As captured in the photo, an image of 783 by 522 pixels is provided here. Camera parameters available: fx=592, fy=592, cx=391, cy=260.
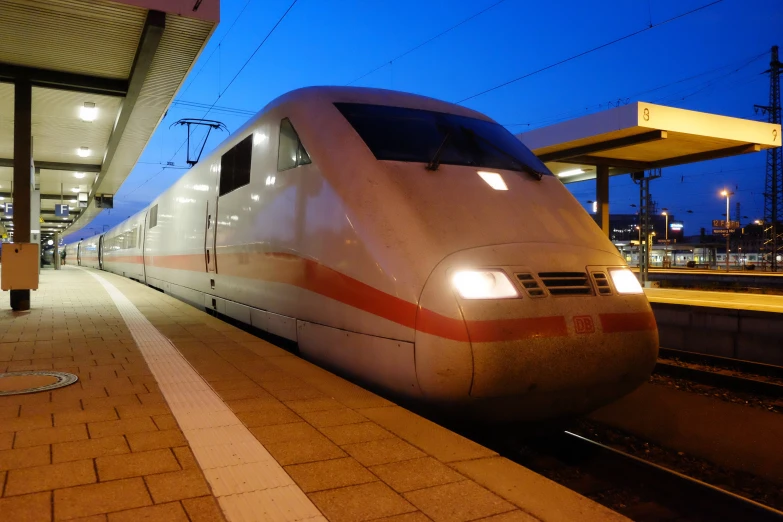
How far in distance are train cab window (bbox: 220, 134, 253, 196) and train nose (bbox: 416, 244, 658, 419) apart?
160 inches

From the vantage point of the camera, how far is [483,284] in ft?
12.7

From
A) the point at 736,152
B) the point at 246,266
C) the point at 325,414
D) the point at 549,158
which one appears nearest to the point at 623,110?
the point at 549,158

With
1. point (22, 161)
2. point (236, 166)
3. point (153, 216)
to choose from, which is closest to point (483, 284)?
point (236, 166)

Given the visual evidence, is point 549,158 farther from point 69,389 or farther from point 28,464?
point 28,464

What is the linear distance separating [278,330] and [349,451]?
3.08 m

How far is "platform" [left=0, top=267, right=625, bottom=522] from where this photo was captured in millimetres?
2557

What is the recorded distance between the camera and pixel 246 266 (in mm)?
7004

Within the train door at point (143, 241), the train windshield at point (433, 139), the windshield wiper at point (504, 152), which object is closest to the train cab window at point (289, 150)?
the train windshield at point (433, 139)

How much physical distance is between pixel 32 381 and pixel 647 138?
12535 mm

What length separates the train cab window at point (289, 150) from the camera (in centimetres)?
560

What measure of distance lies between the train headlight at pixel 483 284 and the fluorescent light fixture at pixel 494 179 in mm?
1186

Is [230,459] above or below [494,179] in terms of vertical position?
below

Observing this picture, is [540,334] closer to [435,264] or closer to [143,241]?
[435,264]

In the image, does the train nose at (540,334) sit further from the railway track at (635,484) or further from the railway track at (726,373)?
the railway track at (726,373)
